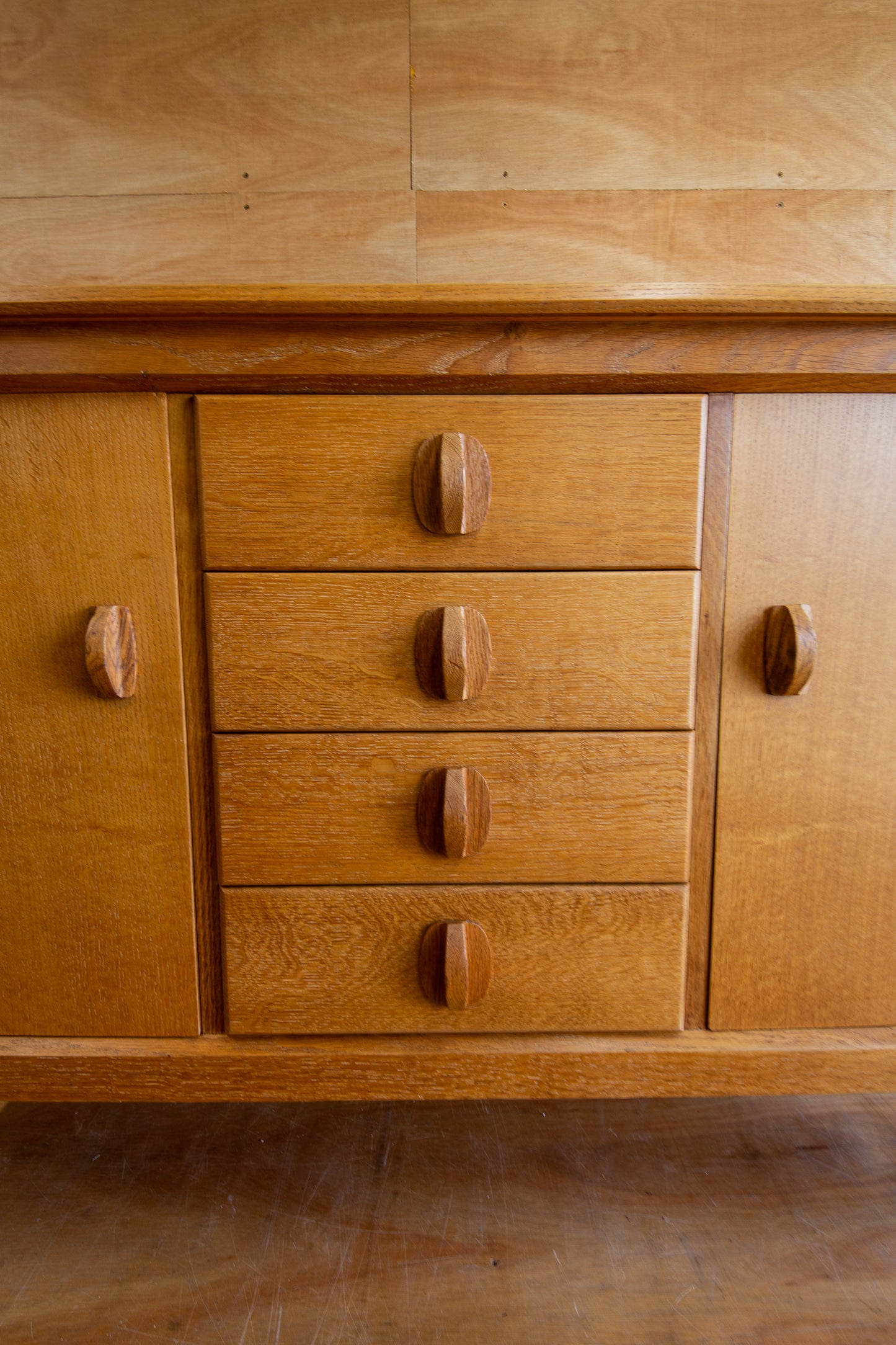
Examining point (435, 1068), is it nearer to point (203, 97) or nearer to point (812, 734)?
point (812, 734)

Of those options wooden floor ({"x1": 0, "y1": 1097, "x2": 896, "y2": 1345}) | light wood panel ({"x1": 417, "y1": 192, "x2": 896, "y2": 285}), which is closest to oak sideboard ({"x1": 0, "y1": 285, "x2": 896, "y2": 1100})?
wooden floor ({"x1": 0, "y1": 1097, "x2": 896, "y2": 1345})

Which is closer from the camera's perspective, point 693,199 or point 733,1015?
point 733,1015

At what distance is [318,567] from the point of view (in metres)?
0.70

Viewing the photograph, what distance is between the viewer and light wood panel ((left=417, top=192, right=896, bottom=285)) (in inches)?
42.4

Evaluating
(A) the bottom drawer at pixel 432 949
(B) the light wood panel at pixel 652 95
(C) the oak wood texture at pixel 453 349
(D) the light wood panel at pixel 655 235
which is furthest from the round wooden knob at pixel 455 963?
(B) the light wood panel at pixel 652 95

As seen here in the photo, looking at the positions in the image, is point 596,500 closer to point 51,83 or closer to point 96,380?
point 96,380

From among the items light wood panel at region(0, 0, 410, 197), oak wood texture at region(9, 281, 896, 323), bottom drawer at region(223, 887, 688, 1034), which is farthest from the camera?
light wood panel at region(0, 0, 410, 197)

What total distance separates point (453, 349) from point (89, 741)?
0.48 meters

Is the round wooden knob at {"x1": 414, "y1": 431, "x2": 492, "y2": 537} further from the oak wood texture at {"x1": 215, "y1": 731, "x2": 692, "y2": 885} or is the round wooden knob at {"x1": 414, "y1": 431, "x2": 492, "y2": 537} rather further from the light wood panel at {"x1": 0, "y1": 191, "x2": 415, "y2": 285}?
the light wood panel at {"x1": 0, "y1": 191, "x2": 415, "y2": 285}

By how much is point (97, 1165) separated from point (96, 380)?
848mm

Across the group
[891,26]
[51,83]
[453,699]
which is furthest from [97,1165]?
[891,26]

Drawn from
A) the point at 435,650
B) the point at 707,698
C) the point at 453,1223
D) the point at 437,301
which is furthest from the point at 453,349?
the point at 453,1223

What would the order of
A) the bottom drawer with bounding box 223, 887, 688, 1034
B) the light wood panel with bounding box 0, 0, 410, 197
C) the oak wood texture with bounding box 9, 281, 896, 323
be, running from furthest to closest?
the light wood panel with bounding box 0, 0, 410, 197, the bottom drawer with bounding box 223, 887, 688, 1034, the oak wood texture with bounding box 9, 281, 896, 323

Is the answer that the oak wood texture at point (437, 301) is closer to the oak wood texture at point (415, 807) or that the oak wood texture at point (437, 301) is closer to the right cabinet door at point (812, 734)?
the right cabinet door at point (812, 734)
